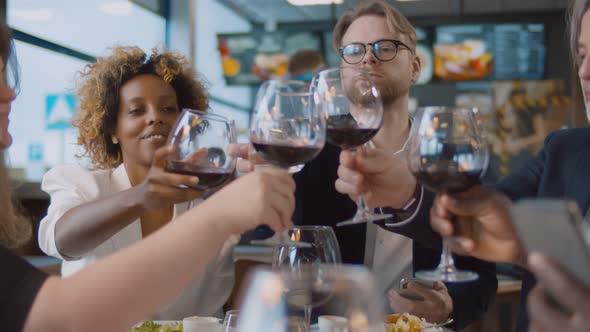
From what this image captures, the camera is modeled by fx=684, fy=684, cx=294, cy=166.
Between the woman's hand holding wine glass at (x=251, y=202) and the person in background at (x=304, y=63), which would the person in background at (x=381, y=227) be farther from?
the person in background at (x=304, y=63)

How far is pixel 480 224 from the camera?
126 cm

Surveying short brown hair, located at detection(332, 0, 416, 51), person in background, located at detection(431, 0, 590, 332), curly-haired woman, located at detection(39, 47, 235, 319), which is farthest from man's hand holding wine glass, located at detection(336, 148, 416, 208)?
short brown hair, located at detection(332, 0, 416, 51)

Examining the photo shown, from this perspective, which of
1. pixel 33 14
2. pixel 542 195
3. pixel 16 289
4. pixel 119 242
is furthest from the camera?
pixel 33 14

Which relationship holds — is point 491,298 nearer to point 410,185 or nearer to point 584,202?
point 584,202

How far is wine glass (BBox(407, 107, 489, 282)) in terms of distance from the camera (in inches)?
45.2

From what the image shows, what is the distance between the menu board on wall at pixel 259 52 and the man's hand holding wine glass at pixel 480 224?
5842 millimetres

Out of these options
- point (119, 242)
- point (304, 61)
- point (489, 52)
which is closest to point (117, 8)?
point (304, 61)

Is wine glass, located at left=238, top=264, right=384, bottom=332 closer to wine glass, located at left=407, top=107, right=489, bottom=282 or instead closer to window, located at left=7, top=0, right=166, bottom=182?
wine glass, located at left=407, top=107, right=489, bottom=282

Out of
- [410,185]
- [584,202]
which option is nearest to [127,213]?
[410,185]

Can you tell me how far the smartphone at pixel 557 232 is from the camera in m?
0.67

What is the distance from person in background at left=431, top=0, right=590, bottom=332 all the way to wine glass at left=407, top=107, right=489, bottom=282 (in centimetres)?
6

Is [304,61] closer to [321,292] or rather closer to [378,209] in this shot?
[378,209]

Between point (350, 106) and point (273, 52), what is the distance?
5.82 m

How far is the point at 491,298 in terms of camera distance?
7.86ft
